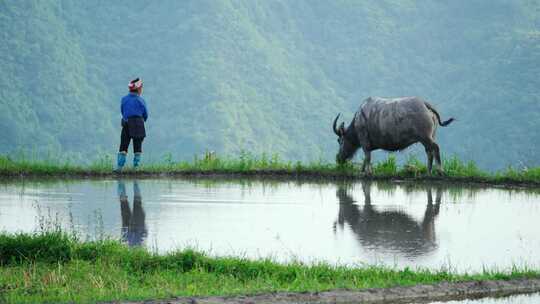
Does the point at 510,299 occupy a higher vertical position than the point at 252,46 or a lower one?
lower

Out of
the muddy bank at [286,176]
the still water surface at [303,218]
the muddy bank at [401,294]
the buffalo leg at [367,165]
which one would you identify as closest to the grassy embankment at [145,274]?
the muddy bank at [401,294]

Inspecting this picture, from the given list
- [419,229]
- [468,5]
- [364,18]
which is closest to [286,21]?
[364,18]

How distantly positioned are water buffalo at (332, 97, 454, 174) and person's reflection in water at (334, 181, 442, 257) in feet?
13.1

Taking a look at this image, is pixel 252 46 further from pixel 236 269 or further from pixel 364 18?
pixel 236 269

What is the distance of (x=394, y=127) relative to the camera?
2062 centimetres

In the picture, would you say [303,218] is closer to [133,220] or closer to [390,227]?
[390,227]

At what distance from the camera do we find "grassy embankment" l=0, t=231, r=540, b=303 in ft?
28.7

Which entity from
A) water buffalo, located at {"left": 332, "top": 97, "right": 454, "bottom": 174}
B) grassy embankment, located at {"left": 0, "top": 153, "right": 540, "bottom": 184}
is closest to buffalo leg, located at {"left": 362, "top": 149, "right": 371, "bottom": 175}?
water buffalo, located at {"left": 332, "top": 97, "right": 454, "bottom": 174}

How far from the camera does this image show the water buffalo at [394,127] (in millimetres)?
20031

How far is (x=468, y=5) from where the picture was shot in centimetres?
12738

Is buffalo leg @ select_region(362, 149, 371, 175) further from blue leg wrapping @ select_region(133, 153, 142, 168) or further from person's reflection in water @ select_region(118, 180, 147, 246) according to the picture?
person's reflection in water @ select_region(118, 180, 147, 246)

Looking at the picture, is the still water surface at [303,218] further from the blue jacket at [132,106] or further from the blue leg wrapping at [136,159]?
the blue jacket at [132,106]

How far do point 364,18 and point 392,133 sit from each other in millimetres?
107117

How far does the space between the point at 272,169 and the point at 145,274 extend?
11290mm
